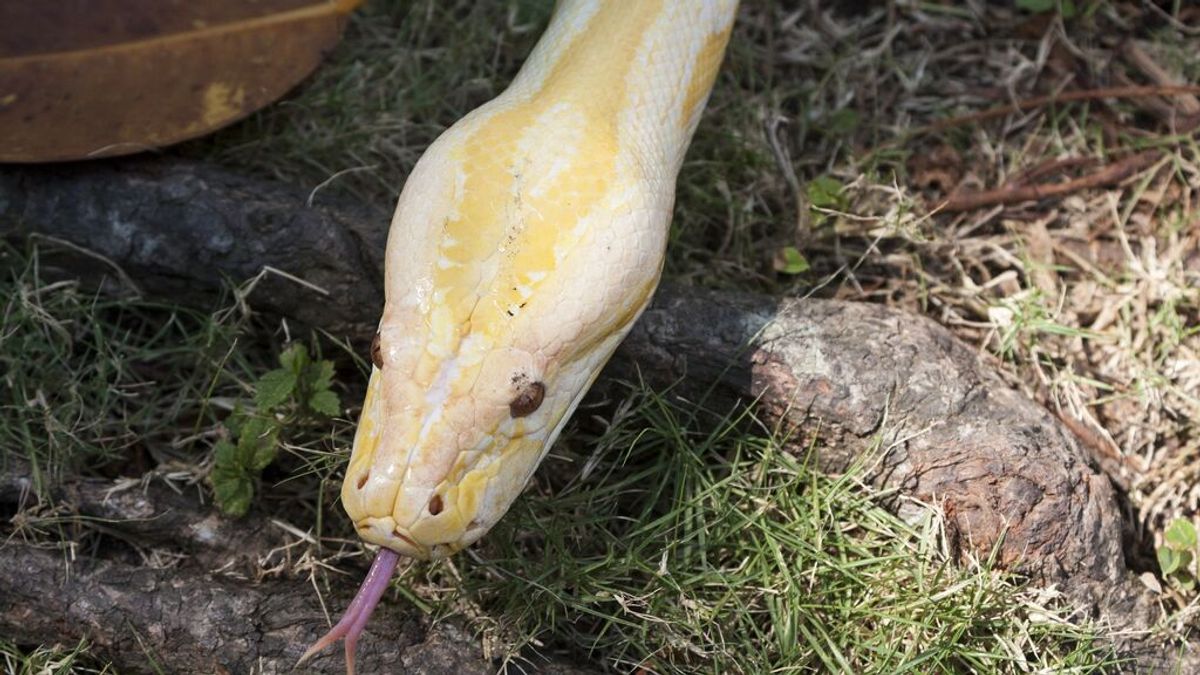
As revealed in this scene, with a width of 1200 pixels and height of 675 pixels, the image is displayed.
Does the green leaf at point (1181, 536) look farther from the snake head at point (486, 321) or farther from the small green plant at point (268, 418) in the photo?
the small green plant at point (268, 418)

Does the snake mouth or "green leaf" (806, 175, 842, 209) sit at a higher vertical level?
the snake mouth

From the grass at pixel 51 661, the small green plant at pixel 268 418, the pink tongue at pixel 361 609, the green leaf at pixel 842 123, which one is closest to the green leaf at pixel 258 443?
the small green plant at pixel 268 418

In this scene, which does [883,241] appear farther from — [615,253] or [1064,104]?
[615,253]

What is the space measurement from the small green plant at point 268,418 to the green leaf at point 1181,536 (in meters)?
2.49

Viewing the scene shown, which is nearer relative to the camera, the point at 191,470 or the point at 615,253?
the point at 615,253

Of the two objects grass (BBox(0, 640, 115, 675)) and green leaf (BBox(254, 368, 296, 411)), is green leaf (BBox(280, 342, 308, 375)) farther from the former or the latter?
grass (BBox(0, 640, 115, 675))

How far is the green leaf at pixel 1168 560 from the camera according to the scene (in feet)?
11.6

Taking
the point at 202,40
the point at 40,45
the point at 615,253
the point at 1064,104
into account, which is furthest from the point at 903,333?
the point at 40,45

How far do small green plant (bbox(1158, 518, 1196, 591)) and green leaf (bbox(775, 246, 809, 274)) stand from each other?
1369 millimetres

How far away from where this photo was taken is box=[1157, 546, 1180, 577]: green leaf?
353 cm

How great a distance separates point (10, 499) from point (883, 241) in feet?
9.54

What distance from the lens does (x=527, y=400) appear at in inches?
114

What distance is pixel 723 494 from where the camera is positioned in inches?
138

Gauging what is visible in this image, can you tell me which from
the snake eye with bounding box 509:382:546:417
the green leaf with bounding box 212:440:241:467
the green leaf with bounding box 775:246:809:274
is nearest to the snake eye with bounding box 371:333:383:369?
the snake eye with bounding box 509:382:546:417
